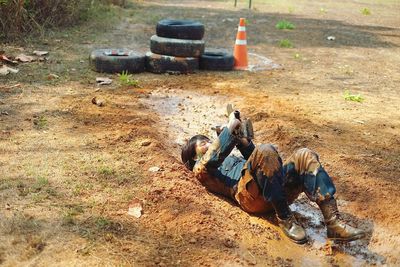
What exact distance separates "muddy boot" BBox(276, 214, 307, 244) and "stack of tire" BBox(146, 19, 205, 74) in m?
5.12

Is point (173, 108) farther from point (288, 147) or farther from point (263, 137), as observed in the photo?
point (288, 147)

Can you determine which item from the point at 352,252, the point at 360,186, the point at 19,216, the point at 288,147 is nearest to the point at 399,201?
the point at 360,186

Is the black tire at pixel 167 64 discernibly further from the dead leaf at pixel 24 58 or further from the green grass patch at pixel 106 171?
the green grass patch at pixel 106 171

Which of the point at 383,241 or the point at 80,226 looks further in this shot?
the point at 383,241

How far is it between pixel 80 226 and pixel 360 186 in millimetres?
2548

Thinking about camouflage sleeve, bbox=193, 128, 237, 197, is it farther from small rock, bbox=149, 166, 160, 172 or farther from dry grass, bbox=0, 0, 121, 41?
dry grass, bbox=0, 0, 121, 41

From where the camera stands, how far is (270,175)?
3664mm

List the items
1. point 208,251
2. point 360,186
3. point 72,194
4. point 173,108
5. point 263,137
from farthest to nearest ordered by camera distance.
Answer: point 173,108 < point 263,137 < point 360,186 < point 72,194 < point 208,251

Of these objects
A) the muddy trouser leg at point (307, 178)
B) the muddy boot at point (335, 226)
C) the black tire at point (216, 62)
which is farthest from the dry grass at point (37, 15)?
the muddy boot at point (335, 226)

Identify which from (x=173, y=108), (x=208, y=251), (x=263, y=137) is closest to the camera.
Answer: (x=208, y=251)

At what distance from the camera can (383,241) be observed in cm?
379

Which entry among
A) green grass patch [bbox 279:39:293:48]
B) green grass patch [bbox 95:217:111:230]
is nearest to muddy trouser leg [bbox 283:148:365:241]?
green grass patch [bbox 95:217:111:230]

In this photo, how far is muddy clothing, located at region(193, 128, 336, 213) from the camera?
12.0 feet

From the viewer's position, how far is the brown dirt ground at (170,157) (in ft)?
11.3
